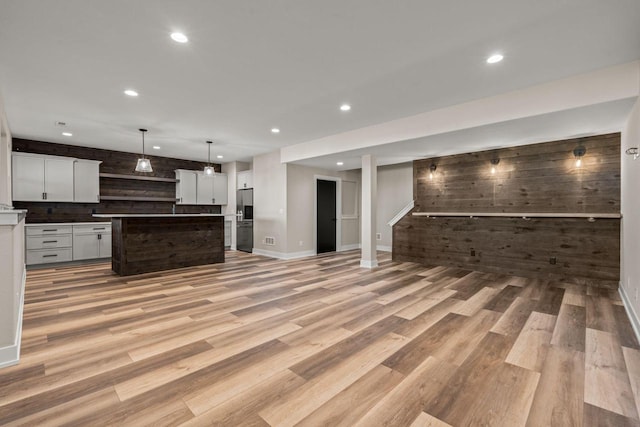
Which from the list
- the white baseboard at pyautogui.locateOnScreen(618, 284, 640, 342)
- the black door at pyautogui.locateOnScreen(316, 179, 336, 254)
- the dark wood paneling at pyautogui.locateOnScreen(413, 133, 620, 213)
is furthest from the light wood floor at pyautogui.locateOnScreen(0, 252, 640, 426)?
the black door at pyautogui.locateOnScreen(316, 179, 336, 254)

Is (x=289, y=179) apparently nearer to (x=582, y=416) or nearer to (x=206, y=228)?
(x=206, y=228)

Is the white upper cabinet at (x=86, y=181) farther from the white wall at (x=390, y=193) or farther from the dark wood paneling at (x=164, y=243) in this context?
the white wall at (x=390, y=193)

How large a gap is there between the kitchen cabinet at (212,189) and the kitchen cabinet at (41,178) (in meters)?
2.75

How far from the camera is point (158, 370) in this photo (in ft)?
6.94

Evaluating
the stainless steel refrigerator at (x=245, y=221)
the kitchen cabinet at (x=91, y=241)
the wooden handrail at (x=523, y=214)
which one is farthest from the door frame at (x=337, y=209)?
the kitchen cabinet at (x=91, y=241)

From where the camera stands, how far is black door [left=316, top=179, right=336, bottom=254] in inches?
309

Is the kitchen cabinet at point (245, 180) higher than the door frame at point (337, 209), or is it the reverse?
the kitchen cabinet at point (245, 180)

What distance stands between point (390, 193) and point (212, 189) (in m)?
5.03

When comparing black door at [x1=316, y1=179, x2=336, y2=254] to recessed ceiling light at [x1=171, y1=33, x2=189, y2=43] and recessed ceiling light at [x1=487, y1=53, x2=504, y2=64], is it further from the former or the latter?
recessed ceiling light at [x1=171, y1=33, x2=189, y2=43]

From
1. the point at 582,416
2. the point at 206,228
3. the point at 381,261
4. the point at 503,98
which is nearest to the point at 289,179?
the point at 206,228

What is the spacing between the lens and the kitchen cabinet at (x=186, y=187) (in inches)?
314

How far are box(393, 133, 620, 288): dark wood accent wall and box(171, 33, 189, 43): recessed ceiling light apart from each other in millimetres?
5199

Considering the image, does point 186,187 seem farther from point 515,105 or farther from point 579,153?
point 579,153

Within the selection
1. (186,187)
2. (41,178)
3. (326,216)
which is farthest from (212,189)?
(41,178)
